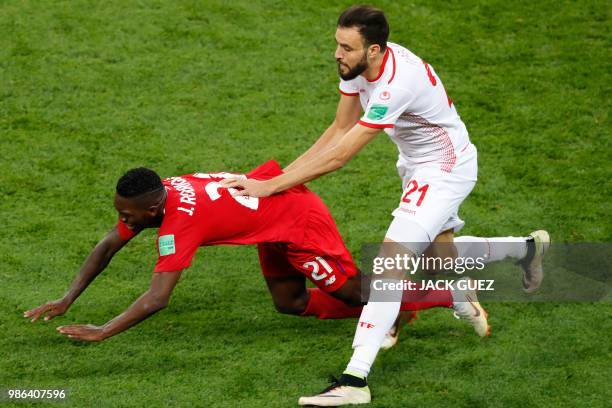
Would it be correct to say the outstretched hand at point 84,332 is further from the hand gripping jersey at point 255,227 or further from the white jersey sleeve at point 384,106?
the white jersey sleeve at point 384,106

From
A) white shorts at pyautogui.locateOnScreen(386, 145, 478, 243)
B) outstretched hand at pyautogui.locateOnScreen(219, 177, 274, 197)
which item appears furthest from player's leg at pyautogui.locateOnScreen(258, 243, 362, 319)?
white shorts at pyautogui.locateOnScreen(386, 145, 478, 243)

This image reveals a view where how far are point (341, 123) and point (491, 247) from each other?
1.39 metres

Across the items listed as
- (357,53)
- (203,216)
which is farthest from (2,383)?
(357,53)

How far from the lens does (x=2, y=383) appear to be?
5.97 meters

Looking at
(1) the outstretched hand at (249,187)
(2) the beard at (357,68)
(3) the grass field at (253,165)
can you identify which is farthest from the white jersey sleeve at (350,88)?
(3) the grass field at (253,165)

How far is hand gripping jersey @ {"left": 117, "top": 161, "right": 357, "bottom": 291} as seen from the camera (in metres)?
5.79

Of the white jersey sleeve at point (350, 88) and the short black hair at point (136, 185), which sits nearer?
the short black hair at point (136, 185)

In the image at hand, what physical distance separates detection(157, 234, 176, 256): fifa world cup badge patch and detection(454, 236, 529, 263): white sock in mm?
2035

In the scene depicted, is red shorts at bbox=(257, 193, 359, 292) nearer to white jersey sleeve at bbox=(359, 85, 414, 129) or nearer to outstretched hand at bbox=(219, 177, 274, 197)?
outstretched hand at bbox=(219, 177, 274, 197)

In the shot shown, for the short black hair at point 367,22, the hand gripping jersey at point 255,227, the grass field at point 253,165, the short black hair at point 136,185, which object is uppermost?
the short black hair at point 367,22

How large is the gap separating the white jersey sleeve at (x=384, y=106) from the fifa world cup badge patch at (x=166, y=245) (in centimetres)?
122

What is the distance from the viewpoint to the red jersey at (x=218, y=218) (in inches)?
227

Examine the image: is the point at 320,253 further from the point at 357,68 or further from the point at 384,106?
the point at 357,68

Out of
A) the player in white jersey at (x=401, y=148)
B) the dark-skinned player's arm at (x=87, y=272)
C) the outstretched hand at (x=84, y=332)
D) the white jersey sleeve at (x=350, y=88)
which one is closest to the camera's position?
the outstretched hand at (x=84, y=332)
